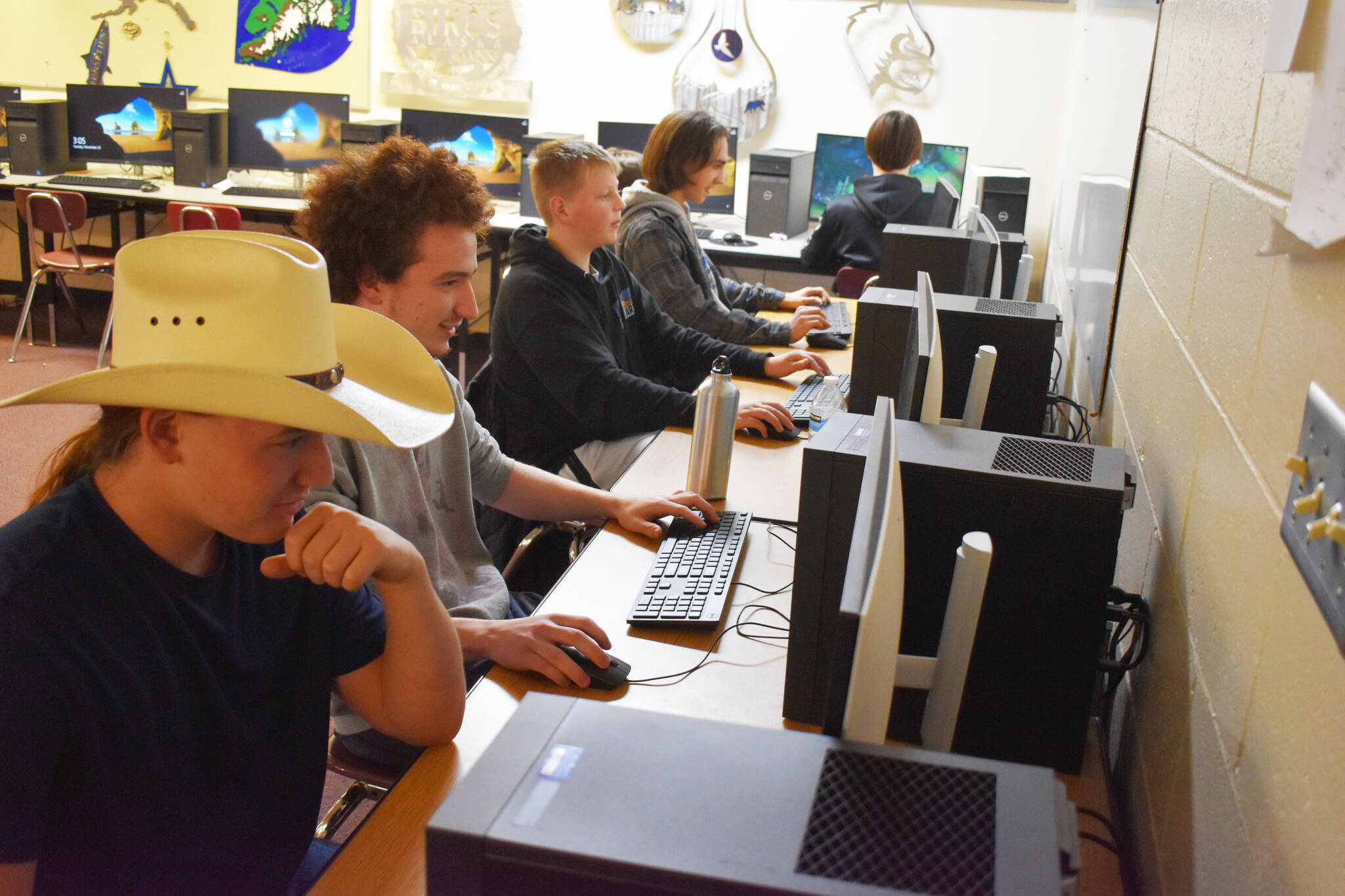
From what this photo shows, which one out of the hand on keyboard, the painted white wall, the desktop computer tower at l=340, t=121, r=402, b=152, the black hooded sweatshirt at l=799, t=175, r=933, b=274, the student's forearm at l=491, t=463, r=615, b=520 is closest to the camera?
the hand on keyboard

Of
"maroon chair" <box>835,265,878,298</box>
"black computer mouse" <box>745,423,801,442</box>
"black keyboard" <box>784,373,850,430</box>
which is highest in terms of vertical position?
"maroon chair" <box>835,265,878,298</box>

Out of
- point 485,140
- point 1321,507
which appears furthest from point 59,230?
point 1321,507

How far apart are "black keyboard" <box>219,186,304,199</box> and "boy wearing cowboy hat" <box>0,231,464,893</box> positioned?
452cm

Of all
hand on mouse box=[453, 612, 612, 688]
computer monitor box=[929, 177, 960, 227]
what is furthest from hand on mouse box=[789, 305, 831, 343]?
hand on mouse box=[453, 612, 612, 688]

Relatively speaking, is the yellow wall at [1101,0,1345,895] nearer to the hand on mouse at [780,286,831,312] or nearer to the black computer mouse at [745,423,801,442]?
the black computer mouse at [745,423,801,442]

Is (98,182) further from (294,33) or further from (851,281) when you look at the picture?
(851,281)

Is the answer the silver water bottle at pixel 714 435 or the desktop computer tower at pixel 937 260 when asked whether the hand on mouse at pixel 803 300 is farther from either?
the silver water bottle at pixel 714 435

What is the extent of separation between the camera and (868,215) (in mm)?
4426

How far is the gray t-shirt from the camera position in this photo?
1452 millimetres

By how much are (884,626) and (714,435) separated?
1.06m

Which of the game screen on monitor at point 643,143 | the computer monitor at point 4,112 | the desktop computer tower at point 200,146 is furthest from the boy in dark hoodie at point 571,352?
the computer monitor at point 4,112

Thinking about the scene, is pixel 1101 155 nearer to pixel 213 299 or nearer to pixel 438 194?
pixel 438 194

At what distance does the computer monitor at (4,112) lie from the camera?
5.85m

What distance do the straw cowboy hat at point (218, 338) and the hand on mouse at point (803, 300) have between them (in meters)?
2.89
